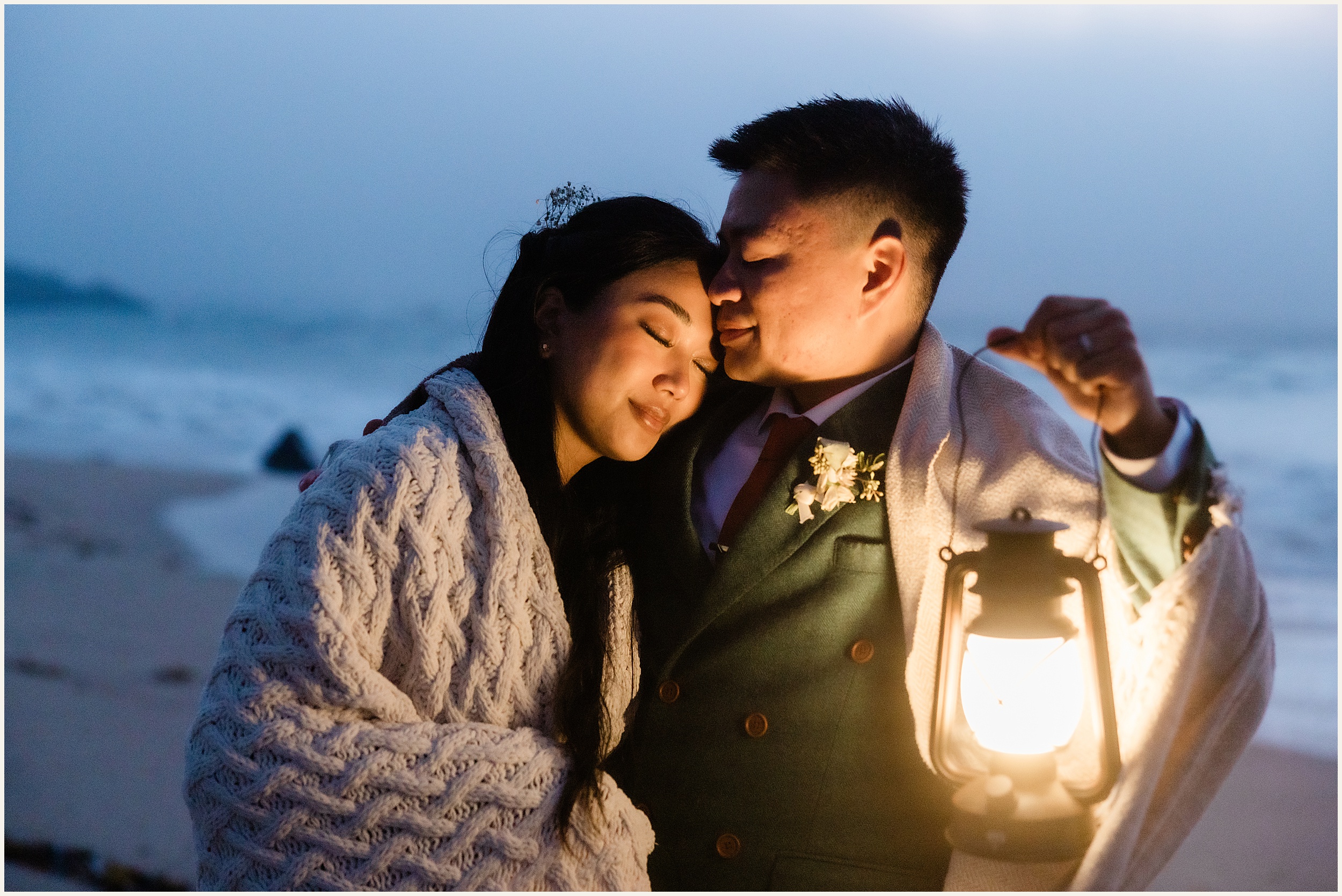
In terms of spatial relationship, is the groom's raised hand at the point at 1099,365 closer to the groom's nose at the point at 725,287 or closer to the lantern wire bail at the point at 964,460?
the lantern wire bail at the point at 964,460

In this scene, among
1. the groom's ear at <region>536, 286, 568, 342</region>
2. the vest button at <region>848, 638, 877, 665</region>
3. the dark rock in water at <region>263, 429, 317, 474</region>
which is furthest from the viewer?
the dark rock in water at <region>263, 429, 317, 474</region>

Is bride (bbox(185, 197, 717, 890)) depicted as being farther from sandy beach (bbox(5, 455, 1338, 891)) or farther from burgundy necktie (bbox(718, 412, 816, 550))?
sandy beach (bbox(5, 455, 1338, 891))

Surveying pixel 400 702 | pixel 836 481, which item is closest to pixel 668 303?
pixel 836 481

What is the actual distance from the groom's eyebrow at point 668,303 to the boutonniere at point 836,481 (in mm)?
354

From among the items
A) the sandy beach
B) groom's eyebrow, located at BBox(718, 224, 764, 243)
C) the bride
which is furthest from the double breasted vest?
the sandy beach

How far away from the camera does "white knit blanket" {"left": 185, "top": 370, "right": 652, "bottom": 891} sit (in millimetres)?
1558

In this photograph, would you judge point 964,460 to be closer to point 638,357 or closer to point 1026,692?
point 1026,692

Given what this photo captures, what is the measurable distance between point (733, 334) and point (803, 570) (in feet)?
1.52

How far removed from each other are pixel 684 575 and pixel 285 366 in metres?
14.6

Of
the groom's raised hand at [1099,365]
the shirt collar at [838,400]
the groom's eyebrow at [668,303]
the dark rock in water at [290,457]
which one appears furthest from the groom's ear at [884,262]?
the dark rock in water at [290,457]

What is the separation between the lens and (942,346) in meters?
1.92

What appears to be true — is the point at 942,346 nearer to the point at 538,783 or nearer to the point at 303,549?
the point at 538,783

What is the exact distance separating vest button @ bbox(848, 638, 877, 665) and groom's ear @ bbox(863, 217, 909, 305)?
2.09ft

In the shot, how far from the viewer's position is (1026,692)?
4.57 feet
